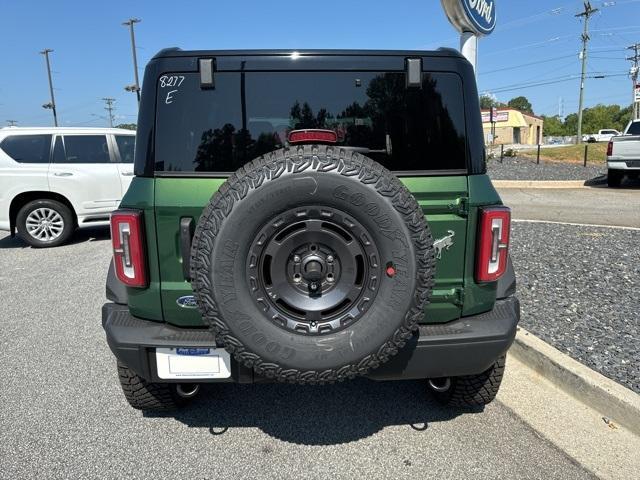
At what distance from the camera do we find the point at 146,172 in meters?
2.20

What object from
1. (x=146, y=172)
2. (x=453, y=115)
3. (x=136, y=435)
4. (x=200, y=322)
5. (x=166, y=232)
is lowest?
(x=136, y=435)

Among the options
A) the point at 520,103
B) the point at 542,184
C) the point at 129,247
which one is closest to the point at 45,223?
the point at 129,247

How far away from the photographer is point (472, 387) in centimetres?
262

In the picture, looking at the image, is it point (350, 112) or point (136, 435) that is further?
point (136, 435)

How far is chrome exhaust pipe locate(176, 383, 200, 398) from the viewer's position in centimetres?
268

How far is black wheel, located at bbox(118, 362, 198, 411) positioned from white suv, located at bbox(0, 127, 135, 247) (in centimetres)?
595

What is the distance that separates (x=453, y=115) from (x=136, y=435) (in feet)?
8.02

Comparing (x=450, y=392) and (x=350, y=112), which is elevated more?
(x=350, y=112)

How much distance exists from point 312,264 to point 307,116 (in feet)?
2.55

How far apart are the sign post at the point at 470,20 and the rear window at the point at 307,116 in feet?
19.2

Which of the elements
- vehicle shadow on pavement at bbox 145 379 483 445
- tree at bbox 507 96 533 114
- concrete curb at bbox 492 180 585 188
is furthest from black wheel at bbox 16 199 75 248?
tree at bbox 507 96 533 114

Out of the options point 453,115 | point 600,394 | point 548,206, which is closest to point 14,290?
point 453,115

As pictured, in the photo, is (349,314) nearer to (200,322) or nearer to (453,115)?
(200,322)

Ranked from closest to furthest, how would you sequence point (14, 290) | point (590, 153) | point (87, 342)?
point (87, 342), point (14, 290), point (590, 153)
